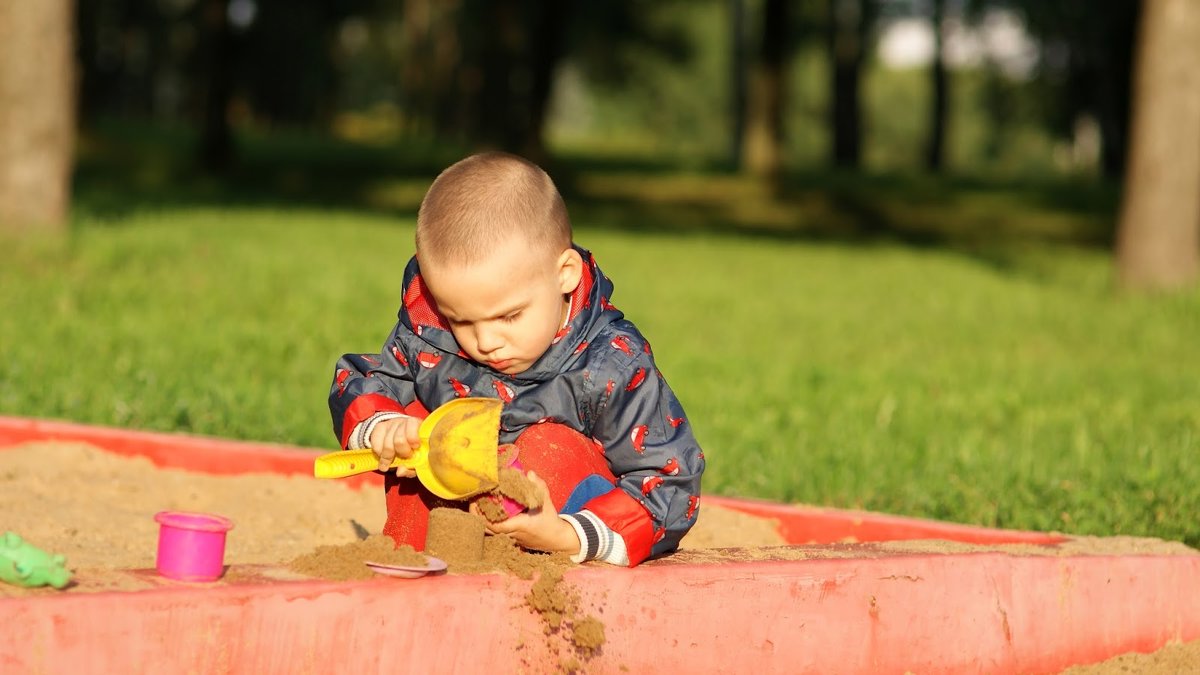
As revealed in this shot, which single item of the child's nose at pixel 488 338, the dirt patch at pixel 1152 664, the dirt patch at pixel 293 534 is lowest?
the dirt patch at pixel 1152 664

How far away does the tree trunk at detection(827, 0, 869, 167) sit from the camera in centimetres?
3052

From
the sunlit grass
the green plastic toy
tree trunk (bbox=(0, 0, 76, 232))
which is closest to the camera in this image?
the green plastic toy

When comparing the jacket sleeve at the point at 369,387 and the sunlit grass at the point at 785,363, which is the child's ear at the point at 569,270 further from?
the sunlit grass at the point at 785,363

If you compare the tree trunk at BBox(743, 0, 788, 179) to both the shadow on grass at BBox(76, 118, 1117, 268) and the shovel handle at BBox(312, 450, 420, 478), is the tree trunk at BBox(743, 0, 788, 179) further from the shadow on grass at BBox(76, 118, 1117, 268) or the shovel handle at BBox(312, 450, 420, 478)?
the shovel handle at BBox(312, 450, 420, 478)

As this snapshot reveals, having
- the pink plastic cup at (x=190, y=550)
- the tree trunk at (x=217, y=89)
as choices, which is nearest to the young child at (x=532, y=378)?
the pink plastic cup at (x=190, y=550)

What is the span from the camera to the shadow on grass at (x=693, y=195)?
1914cm

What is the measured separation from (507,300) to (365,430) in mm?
435

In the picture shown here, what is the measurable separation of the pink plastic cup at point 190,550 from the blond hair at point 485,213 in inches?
29.7

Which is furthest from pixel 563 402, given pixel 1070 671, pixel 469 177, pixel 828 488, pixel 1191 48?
pixel 1191 48

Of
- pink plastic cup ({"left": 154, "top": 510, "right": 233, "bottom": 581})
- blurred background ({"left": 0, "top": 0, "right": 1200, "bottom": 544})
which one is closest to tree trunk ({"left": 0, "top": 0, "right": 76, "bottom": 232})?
blurred background ({"left": 0, "top": 0, "right": 1200, "bottom": 544})

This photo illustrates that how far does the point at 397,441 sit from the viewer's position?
2949 mm

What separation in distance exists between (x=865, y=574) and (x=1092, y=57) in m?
32.7

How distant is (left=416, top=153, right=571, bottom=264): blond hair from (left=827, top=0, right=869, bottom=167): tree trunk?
2768 cm

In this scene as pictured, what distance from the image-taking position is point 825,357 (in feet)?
28.3
